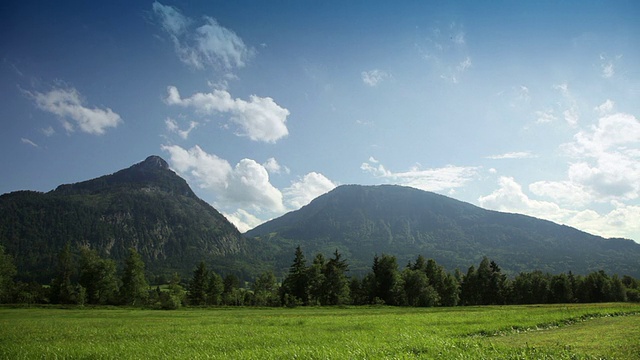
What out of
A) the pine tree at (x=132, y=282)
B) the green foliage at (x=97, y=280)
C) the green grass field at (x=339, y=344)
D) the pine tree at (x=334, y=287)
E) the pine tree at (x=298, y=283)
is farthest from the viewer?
the pine tree at (x=334, y=287)

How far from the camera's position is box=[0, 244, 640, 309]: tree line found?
87500 millimetres

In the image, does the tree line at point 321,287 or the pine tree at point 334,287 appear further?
the pine tree at point 334,287

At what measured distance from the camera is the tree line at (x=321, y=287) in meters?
87.5

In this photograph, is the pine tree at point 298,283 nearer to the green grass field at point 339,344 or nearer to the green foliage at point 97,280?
the green foliage at point 97,280

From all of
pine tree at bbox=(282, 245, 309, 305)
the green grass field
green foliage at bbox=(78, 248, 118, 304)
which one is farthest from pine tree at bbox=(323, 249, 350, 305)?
the green grass field

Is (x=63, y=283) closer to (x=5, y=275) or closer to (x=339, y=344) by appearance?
(x=5, y=275)

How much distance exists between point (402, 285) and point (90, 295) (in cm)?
8276

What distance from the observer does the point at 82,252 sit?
91.8 metres

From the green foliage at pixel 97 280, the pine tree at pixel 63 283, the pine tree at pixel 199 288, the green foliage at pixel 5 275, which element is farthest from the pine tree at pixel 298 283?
the green foliage at pixel 5 275

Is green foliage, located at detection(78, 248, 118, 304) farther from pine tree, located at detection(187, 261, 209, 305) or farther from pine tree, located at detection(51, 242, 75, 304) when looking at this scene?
pine tree, located at detection(187, 261, 209, 305)

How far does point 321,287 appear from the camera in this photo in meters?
91.5

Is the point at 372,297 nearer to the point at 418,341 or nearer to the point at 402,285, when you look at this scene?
the point at 402,285

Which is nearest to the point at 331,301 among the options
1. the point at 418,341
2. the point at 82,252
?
the point at 82,252

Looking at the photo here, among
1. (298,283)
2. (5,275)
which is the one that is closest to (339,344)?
(298,283)
